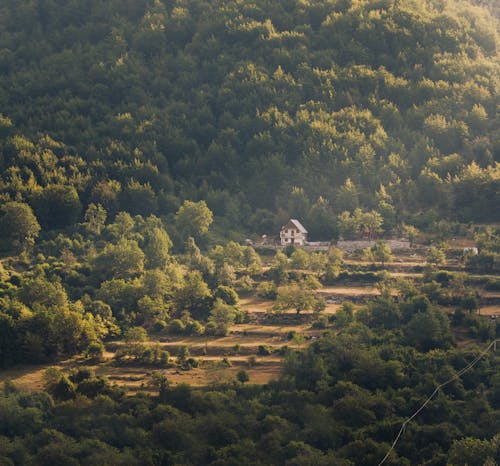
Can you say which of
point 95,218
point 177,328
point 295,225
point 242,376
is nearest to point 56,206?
point 95,218

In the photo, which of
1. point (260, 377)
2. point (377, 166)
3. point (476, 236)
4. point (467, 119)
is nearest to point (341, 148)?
point (377, 166)

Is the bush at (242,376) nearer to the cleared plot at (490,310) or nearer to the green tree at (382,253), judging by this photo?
the cleared plot at (490,310)

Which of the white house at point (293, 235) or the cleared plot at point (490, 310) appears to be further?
the white house at point (293, 235)

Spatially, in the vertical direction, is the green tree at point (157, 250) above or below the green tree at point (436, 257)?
above

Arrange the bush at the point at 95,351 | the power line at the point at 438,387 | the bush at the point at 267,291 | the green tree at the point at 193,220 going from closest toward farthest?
the power line at the point at 438,387, the bush at the point at 95,351, the bush at the point at 267,291, the green tree at the point at 193,220

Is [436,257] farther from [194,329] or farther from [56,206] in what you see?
[56,206]

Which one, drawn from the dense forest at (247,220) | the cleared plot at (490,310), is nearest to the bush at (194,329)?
the dense forest at (247,220)

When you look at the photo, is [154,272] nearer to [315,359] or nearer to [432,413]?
[315,359]
